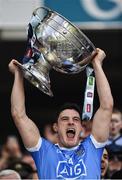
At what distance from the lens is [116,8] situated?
10188 millimetres

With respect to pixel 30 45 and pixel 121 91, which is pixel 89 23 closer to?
pixel 30 45

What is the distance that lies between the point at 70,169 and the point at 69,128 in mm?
303

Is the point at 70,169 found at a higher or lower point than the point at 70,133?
lower

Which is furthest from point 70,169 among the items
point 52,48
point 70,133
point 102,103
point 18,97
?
point 52,48

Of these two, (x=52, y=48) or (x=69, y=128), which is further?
(x=69, y=128)

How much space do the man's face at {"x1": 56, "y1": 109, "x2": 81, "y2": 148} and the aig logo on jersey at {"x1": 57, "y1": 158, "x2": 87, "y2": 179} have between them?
0.50ft

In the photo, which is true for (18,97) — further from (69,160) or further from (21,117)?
(69,160)

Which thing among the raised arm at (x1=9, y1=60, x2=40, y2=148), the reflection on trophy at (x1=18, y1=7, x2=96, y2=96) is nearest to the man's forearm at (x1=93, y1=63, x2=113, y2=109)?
the reflection on trophy at (x1=18, y1=7, x2=96, y2=96)

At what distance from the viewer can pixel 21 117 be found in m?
5.61

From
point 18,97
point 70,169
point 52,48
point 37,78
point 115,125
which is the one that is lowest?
point 70,169

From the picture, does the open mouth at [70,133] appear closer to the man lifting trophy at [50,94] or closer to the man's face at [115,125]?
the man lifting trophy at [50,94]

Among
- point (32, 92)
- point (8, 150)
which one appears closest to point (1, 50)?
point (32, 92)

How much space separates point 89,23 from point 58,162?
202 inches

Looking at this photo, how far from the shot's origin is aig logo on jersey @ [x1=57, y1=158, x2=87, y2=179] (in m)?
5.45
